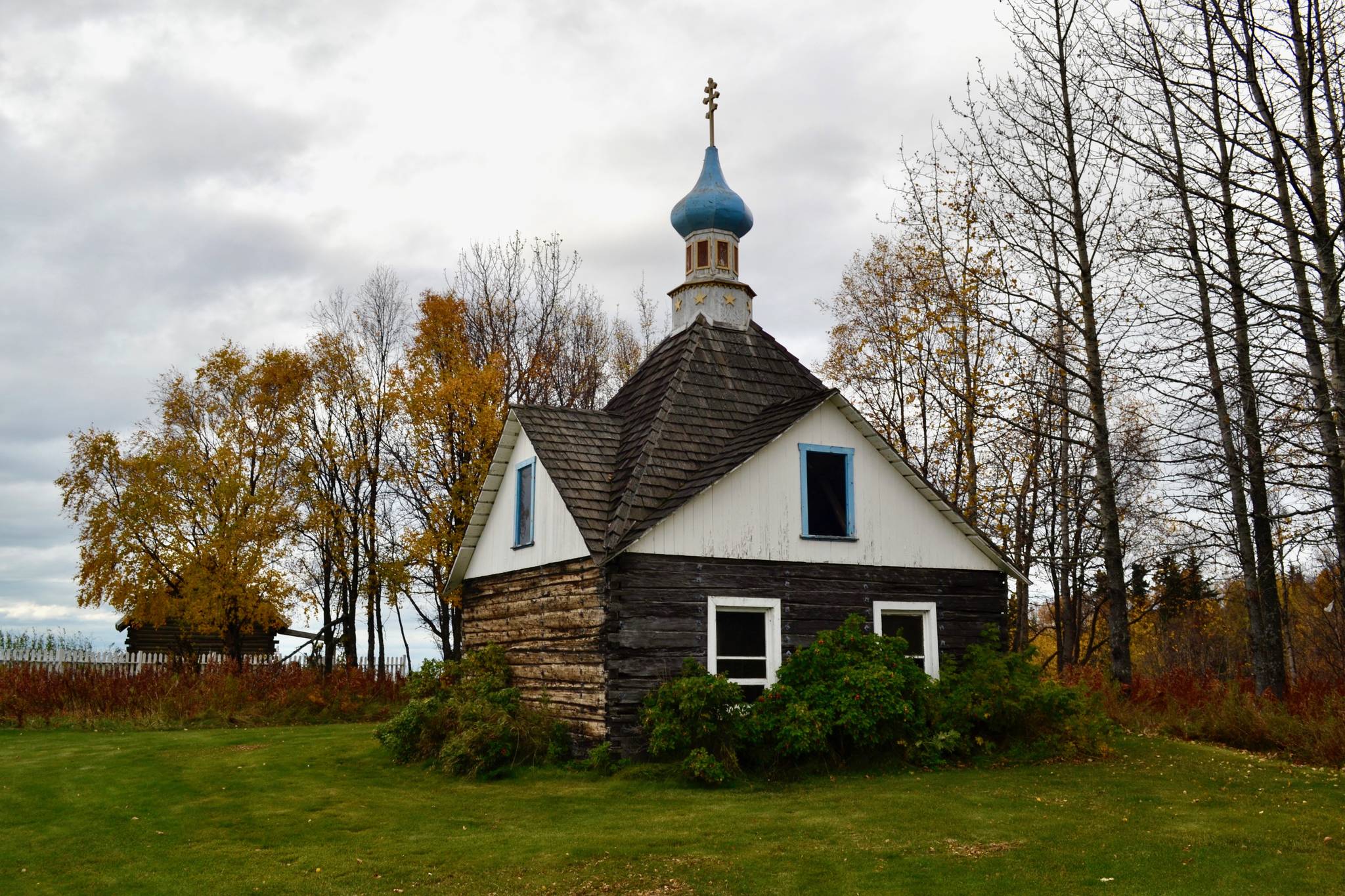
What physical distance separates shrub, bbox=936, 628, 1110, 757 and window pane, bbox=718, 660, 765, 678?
254cm

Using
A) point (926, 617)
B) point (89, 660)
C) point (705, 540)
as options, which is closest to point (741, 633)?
point (705, 540)

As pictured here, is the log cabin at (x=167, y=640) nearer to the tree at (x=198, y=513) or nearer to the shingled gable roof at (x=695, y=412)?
the tree at (x=198, y=513)

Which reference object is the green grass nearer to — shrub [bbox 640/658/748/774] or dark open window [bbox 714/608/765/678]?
shrub [bbox 640/658/748/774]

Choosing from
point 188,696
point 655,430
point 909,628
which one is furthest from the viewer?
point 188,696

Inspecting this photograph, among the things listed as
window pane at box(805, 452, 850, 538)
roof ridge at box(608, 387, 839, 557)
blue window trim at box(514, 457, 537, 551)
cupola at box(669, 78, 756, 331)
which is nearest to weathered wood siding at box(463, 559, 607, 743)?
blue window trim at box(514, 457, 537, 551)

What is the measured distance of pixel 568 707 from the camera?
14.8 m

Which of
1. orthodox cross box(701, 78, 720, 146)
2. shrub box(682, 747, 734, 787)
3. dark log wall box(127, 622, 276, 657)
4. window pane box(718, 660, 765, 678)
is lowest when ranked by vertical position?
shrub box(682, 747, 734, 787)

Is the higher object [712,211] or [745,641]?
[712,211]

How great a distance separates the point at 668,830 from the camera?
10188 millimetres

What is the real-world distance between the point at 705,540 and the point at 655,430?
6.90ft

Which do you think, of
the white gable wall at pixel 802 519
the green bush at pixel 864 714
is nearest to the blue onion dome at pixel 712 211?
the white gable wall at pixel 802 519

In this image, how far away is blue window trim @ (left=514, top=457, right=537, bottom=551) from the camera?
1641cm

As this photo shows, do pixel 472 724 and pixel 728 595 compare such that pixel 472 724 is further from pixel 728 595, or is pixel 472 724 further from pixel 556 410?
pixel 556 410

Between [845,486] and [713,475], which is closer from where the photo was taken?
[713,475]
